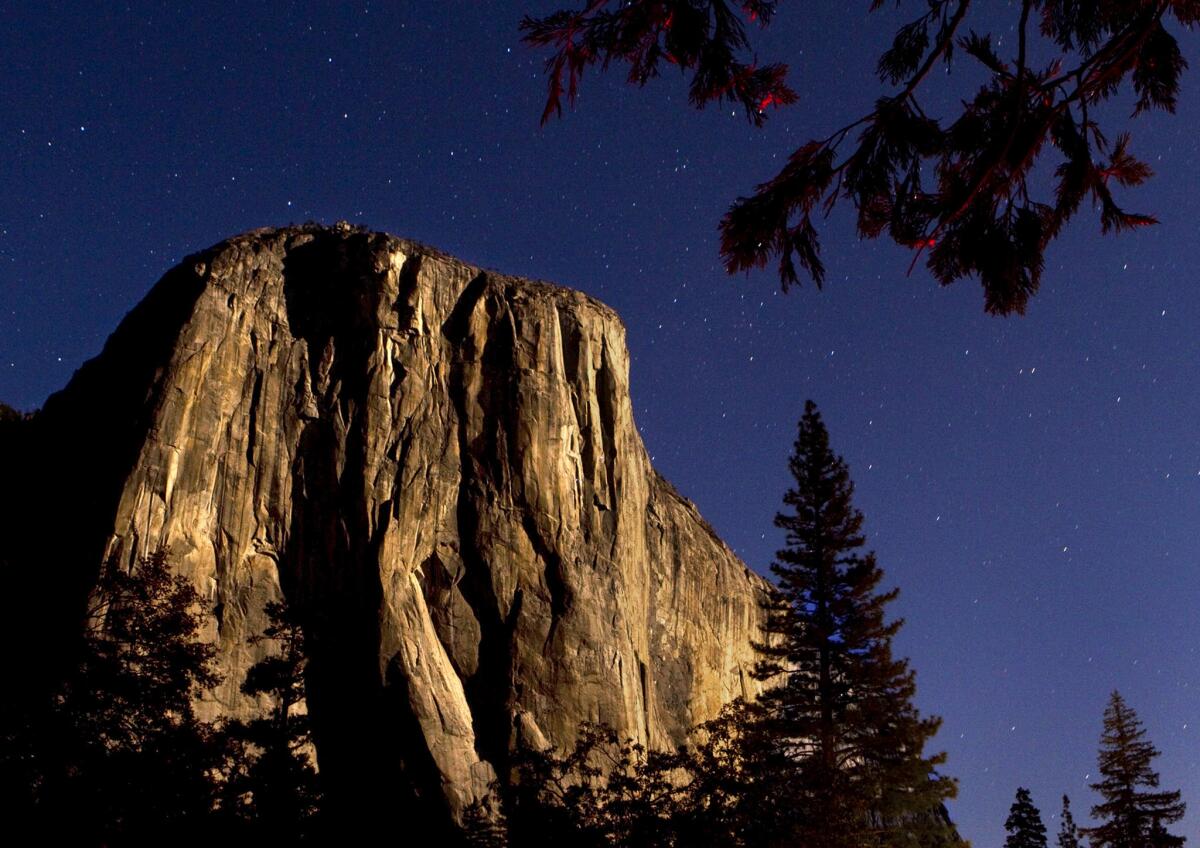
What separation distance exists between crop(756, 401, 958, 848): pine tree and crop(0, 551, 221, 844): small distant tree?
1185cm

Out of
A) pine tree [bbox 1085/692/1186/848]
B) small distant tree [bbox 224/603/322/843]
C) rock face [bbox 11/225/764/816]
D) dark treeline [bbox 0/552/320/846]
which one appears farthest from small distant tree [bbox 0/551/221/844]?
pine tree [bbox 1085/692/1186/848]

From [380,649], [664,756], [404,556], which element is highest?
[404,556]

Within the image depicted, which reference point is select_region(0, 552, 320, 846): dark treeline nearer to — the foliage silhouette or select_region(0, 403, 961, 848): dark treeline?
select_region(0, 403, 961, 848): dark treeline

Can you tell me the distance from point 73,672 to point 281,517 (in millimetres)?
16553

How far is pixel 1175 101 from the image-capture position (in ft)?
14.8

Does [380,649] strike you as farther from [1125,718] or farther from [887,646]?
[1125,718]

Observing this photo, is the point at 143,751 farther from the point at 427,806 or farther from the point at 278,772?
the point at 427,806

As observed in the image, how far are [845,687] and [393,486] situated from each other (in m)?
16.0

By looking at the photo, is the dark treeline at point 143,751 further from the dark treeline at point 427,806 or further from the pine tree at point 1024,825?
the pine tree at point 1024,825

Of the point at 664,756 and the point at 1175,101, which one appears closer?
the point at 1175,101

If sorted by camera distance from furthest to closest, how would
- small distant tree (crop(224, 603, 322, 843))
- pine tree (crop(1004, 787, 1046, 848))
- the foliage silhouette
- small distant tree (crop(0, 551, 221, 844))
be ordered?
pine tree (crop(1004, 787, 1046, 848))
small distant tree (crop(224, 603, 322, 843))
the foliage silhouette
small distant tree (crop(0, 551, 221, 844))

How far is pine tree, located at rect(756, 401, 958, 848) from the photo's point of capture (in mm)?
24031

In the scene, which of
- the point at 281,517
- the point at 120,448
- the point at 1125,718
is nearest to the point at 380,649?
the point at 281,517

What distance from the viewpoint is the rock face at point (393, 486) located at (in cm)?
2759
